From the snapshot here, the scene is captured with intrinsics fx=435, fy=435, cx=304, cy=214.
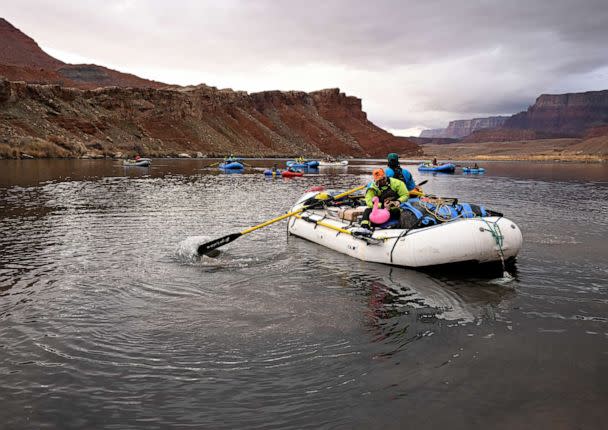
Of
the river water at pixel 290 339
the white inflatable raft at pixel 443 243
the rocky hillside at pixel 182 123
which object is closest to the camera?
the river water at pixel 290 339

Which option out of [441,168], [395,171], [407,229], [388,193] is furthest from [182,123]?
[407,229]

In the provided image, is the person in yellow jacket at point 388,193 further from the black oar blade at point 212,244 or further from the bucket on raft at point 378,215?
the black oar blade at point 212,244

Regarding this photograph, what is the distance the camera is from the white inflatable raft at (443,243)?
922cm

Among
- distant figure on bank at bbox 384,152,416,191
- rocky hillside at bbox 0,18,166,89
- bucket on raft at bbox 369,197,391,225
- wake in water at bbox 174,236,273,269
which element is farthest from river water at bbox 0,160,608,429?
rocky hillside at bbox 0,18,166,89

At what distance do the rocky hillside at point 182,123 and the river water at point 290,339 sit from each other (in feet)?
203

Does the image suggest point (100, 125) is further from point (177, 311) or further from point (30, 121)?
point (177, 311)

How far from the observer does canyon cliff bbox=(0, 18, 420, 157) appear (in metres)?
74.8

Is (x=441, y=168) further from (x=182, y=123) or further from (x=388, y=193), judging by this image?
(x=182, y=123)

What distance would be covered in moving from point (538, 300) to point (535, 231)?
810 centimetres

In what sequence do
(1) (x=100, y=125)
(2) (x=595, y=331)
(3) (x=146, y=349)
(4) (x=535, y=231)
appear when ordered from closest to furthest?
1. (3) (x=146, y=349)
2. (2) (x=595, y=331)
3. (4) (x=535, y=231)
4. (1) (x=100, y=125)

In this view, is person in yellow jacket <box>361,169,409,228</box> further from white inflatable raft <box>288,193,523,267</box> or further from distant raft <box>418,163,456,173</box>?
distant raft <box>418,163,456,173</box>

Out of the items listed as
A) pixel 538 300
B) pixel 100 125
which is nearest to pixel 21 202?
pixel 538 300

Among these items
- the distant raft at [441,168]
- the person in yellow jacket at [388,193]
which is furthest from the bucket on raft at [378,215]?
the distant raft at [441,168]

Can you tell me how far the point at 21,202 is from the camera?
2033 centimetres
